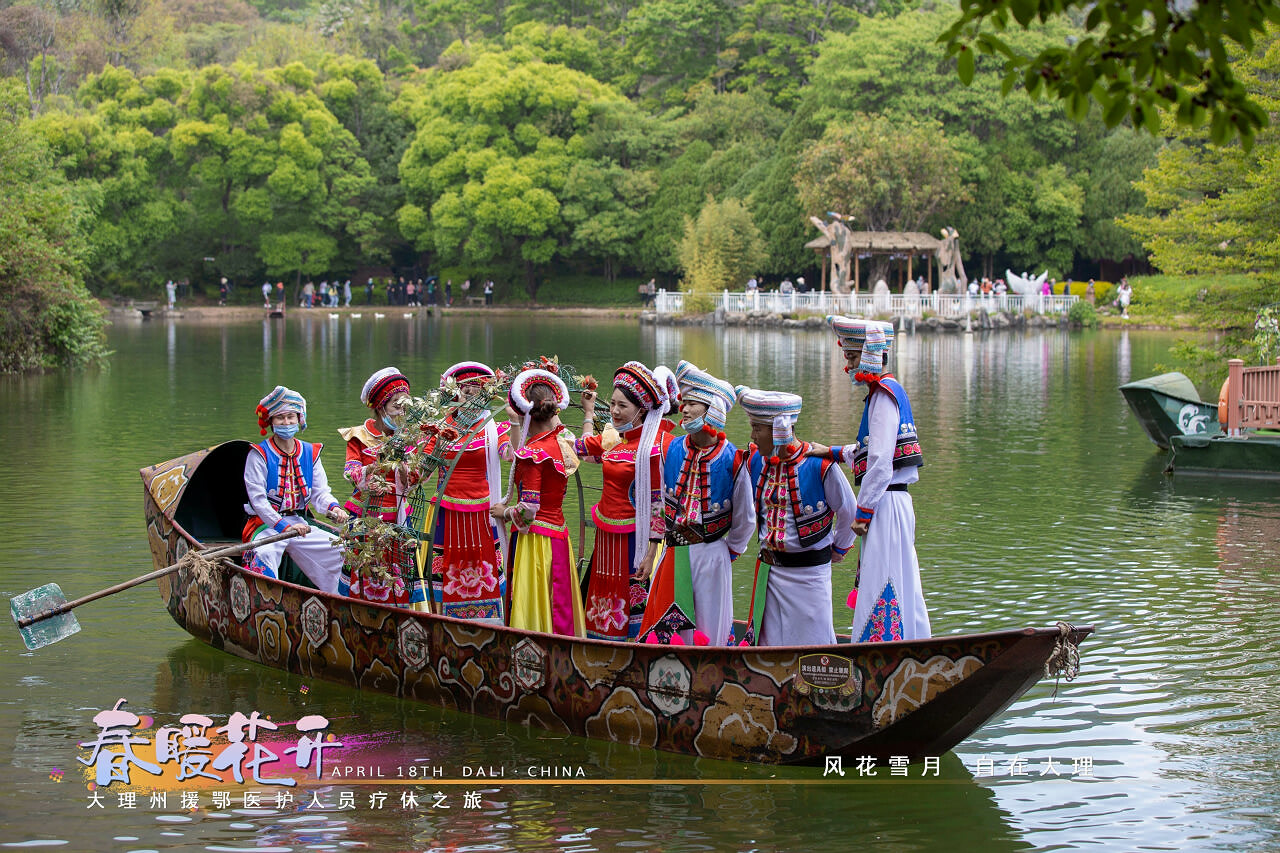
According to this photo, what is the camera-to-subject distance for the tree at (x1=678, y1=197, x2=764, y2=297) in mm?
51469

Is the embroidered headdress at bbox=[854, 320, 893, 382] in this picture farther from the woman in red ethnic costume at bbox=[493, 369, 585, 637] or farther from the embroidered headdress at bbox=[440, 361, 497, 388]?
the embroidered headdress at bbox=[440, 361, 497, 388]

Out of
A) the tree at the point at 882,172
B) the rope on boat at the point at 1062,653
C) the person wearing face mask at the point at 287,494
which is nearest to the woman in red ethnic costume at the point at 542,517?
the person wearing face mask at the point at 287,494

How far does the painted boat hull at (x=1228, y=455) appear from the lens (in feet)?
49.4

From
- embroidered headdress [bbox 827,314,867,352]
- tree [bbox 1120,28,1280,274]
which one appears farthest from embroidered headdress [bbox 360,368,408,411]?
tree [bbox 1120,28,1280,274]

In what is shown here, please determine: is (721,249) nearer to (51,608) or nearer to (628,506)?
(51,608)

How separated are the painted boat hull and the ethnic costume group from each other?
9456 mm

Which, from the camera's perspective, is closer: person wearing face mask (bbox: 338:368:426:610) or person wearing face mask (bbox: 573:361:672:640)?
person wearing face mask (bbox: 573:361:672:640)

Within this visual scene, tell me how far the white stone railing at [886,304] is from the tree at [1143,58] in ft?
132

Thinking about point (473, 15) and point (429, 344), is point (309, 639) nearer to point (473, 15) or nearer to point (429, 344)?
point (429, 344)

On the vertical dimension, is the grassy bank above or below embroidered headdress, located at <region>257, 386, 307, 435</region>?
above

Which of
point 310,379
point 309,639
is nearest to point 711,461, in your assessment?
point 309,639

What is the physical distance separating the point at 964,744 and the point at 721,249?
148ft

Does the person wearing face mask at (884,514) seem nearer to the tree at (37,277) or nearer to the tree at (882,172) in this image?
the tree at (37,277)

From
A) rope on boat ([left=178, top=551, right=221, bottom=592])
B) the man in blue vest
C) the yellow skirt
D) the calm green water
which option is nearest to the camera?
the calm green water
